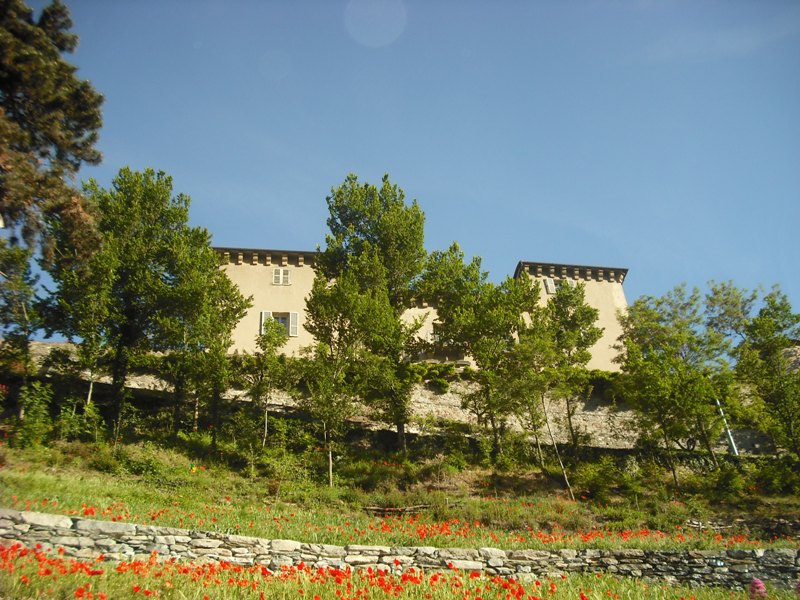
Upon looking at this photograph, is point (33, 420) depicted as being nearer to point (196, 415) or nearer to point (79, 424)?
point (79, 424)

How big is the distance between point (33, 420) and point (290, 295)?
58.0 ft

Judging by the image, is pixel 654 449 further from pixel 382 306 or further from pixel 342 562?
pixel 342 562

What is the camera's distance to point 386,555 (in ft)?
37.3

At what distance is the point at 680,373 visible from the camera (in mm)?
23078

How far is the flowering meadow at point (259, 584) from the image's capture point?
7629 millimetres

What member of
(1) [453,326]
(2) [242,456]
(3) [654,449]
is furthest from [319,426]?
(3) [654,449]

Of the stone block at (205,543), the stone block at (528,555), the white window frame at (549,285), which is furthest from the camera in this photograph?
the white window frame at (549,285)

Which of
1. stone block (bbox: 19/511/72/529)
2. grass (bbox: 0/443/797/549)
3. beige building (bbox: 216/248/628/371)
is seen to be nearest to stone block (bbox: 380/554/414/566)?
grass (bbox: 0/443/797/549)

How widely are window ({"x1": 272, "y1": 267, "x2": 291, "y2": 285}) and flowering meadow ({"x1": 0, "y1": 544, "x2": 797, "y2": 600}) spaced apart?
84.7 feet

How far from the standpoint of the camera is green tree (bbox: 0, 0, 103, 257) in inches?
517

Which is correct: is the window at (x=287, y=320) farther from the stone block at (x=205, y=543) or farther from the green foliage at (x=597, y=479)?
the stone block at (x=205, y=543)

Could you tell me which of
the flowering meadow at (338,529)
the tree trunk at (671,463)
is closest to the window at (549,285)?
the tree trunk at (671,463)

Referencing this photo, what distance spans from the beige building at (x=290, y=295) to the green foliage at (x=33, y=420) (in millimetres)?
12290

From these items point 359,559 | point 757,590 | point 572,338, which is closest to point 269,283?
point 572,338
